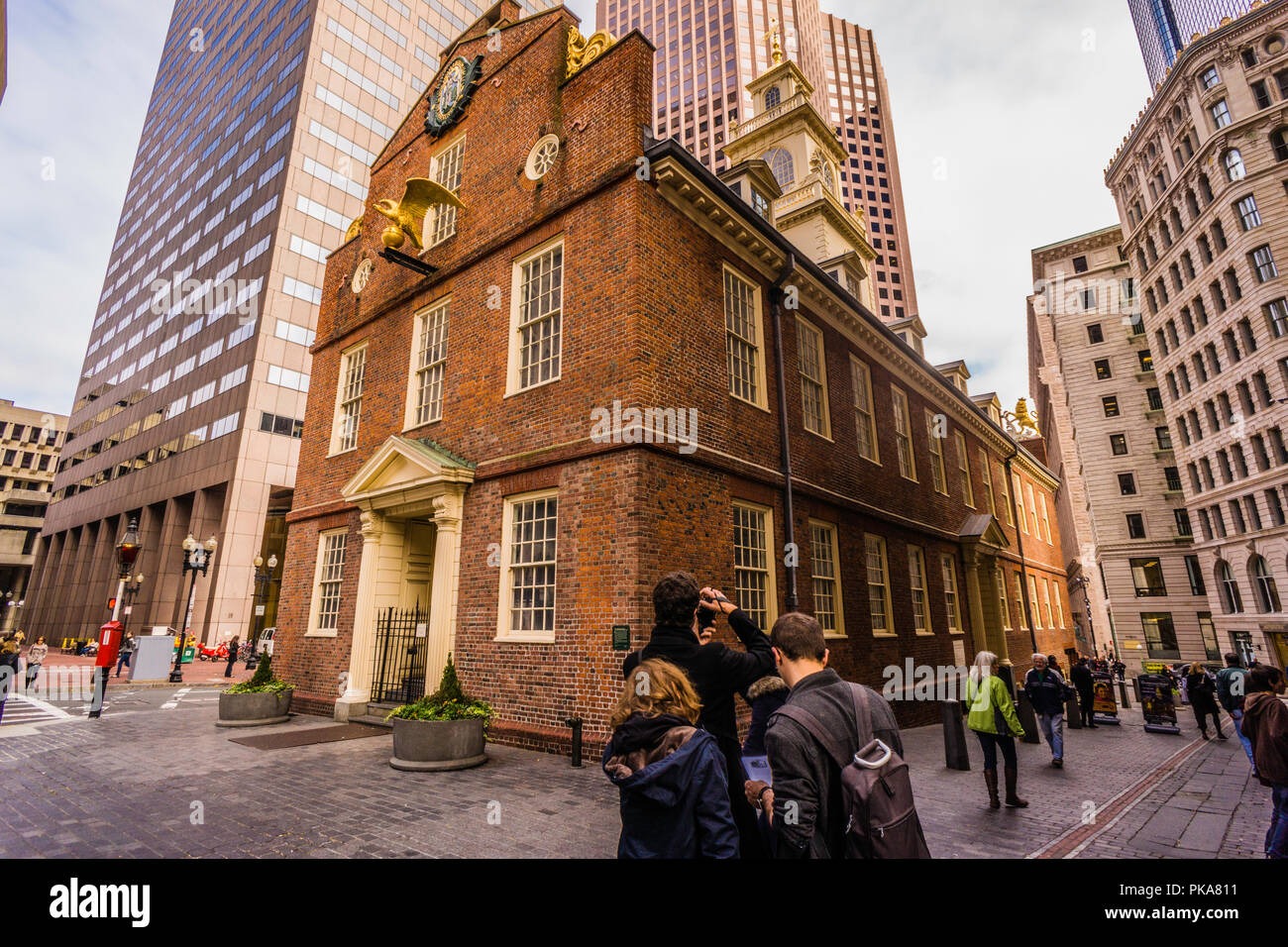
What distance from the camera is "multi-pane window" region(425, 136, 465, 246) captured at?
46.5 ft

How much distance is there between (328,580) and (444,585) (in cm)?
496

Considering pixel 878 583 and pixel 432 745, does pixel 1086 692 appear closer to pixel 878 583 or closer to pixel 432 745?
pixel 878 583

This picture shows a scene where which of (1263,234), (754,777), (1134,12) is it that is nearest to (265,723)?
(754,777)

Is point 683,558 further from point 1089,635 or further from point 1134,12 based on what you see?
point 1134,12

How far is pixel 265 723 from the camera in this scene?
11.5 m

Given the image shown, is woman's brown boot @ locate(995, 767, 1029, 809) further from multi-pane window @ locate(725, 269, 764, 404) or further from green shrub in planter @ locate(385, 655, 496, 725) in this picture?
multi-pane window @ locate(725, 269, 764, 404)

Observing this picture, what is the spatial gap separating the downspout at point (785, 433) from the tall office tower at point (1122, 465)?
44.1 meters

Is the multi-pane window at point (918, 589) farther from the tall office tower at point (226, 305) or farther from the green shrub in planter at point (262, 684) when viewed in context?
the tall office tower at point (226, 305)

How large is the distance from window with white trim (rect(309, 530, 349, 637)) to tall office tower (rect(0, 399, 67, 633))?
88.3 metres

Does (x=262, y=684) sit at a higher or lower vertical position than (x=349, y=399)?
lower

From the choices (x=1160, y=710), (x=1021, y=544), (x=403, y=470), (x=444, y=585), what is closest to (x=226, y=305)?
(x=403, y=470)

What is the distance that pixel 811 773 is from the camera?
2459 millimetres

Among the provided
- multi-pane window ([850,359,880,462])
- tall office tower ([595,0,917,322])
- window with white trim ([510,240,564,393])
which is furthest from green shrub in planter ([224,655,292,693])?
tall office tower ([595,0,917,322])

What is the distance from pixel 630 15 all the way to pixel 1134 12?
236ft
